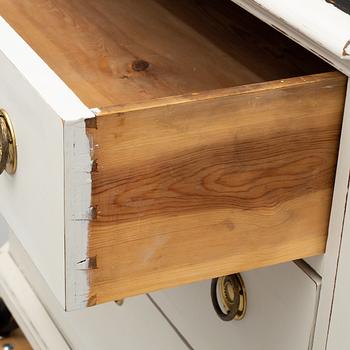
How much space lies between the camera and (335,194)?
65 centimetres

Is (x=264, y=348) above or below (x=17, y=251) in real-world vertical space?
above

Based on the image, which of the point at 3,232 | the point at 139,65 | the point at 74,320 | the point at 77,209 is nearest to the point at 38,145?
the point at 77,209

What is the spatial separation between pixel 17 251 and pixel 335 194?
805 millimetres

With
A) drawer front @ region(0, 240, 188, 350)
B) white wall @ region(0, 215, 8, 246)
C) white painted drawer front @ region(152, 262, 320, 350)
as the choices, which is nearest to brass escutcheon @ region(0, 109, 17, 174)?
white painted drawer front @ region(152, 262, 320, 350)

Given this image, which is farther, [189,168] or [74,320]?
[74,320]

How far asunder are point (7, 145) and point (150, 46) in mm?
194

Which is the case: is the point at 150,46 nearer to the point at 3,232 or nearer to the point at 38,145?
the point at 38,145

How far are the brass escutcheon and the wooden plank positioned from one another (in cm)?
11

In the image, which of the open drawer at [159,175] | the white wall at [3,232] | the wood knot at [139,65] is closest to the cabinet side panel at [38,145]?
the open drawer at [159,175]

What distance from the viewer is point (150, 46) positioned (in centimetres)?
79

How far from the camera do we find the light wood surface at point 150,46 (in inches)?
28.6

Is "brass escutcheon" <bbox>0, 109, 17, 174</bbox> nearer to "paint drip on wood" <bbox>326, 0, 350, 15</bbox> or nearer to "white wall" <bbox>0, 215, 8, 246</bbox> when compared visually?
"paint drip on wood" <bbox>326, 0, 350, 15</bbox>

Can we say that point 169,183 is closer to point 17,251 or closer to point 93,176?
point 93,176

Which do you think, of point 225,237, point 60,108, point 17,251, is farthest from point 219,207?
point 17,251
